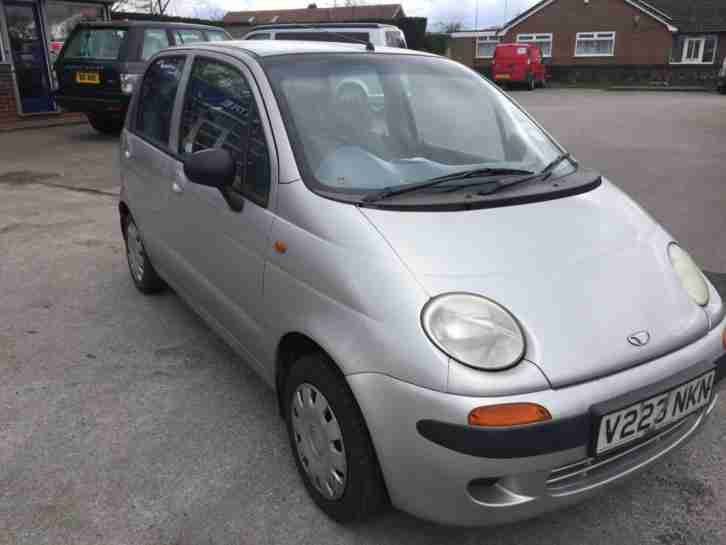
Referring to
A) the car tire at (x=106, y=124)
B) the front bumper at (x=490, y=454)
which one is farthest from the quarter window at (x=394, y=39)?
the front bumper at (x=490, y=454)

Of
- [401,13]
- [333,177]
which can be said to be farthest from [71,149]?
[401,13]

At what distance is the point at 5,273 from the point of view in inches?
203

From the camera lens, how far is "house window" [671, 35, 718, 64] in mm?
37906

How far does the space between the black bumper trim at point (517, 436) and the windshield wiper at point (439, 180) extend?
0.90m

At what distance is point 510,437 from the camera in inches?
74.4

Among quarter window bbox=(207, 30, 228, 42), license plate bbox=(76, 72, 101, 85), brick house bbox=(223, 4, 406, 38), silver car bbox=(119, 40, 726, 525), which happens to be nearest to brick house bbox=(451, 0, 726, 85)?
brick house bbox=(223, 4, 406, 38)

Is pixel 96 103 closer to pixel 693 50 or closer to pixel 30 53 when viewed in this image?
pixel 30 53

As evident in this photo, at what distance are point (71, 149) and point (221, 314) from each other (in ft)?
30.2

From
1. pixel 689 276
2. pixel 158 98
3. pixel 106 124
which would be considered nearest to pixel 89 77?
pixel 106 124

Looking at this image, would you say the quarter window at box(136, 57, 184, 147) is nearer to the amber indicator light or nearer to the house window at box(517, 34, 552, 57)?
the amber indicator light

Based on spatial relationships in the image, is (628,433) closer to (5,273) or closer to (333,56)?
(333,56)

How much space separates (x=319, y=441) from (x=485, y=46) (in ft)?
146

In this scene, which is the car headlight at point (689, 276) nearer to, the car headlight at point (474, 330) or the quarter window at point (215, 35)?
the car headlight at point (474, 330)

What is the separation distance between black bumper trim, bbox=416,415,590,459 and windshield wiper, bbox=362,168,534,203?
2.97 ft
